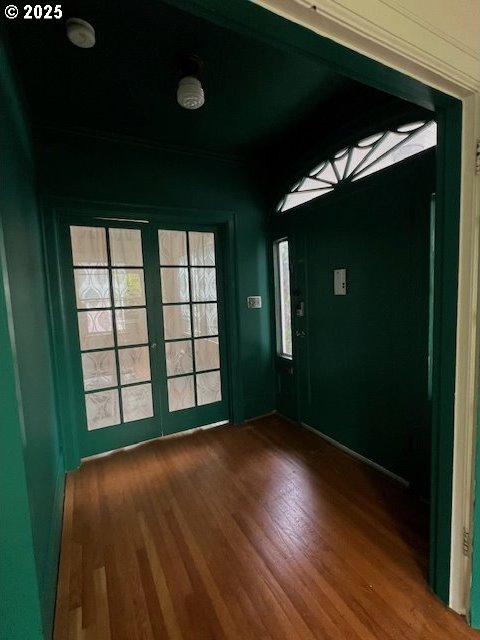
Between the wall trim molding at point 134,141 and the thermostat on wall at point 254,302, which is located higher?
the wall trim molding at point 134,141

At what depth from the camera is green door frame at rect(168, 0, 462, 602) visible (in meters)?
0.80

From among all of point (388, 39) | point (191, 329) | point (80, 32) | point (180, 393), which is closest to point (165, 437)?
point (180, 393)

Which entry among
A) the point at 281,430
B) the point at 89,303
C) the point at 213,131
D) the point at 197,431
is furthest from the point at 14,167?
the point at 281,430

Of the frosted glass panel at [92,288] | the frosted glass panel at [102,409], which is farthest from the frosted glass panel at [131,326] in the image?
the frosted glass panel at [102,409]

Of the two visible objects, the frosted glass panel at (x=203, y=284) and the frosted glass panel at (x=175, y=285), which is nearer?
the frosted glass panel at (x=175, y=285)

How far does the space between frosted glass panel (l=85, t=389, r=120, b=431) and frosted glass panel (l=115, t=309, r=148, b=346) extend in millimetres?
481

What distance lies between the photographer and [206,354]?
9.84 ft

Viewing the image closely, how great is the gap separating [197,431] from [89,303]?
5.30 ft

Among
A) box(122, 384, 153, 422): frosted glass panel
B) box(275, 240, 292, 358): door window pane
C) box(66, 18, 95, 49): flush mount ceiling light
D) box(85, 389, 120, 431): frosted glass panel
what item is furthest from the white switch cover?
box(85, 389, 120, 431): frosted glass panel

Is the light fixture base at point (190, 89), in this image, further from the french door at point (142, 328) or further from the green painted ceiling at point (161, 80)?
the french door at point (142, 328)

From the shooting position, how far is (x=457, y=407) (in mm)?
1145

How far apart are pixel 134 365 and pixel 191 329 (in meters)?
0.63

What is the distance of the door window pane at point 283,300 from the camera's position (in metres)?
3.02

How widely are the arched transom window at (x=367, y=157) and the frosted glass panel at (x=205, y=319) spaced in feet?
4.35
